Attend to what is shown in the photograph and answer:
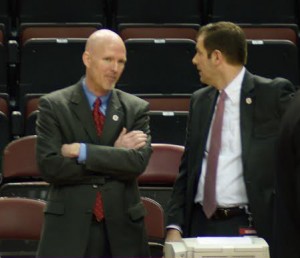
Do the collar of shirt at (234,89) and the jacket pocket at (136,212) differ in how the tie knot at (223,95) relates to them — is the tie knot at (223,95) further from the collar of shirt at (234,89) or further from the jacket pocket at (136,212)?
the jacket pocket at (136,212)

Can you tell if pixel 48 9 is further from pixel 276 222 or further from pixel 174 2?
pixel 276 222

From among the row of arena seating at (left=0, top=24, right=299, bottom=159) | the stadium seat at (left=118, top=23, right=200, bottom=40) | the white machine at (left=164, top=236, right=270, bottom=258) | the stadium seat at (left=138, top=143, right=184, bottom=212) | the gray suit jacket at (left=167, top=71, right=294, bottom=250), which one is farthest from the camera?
the stadium seat at (left=118, top=23, right=200, bottom=40)

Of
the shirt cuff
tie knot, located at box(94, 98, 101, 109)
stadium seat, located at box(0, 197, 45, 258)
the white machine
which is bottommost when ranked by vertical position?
stadium seat, located at box(0, 197, 45, 258)

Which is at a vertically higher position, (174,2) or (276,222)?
(174,2)

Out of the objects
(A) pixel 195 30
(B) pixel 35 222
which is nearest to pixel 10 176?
(B) pixel 35 222

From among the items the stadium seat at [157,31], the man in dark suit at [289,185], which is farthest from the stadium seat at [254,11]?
the man in dark suit at [289,185]

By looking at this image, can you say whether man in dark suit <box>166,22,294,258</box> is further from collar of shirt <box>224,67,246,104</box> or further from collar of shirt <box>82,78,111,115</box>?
collar of shirt <box>82,78,111,115</box>

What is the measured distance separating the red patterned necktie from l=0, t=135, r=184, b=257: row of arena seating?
2.08 ft

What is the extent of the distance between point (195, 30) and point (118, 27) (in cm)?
56

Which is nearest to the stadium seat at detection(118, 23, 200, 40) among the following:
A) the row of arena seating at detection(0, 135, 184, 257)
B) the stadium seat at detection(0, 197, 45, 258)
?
the row of arena seating at detection(0, 135, 184, 257)

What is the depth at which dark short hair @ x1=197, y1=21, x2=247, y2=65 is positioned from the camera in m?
3.35

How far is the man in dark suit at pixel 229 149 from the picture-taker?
A: 3.22m

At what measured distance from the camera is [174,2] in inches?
256

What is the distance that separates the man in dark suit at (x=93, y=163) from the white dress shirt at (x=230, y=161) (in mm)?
296
